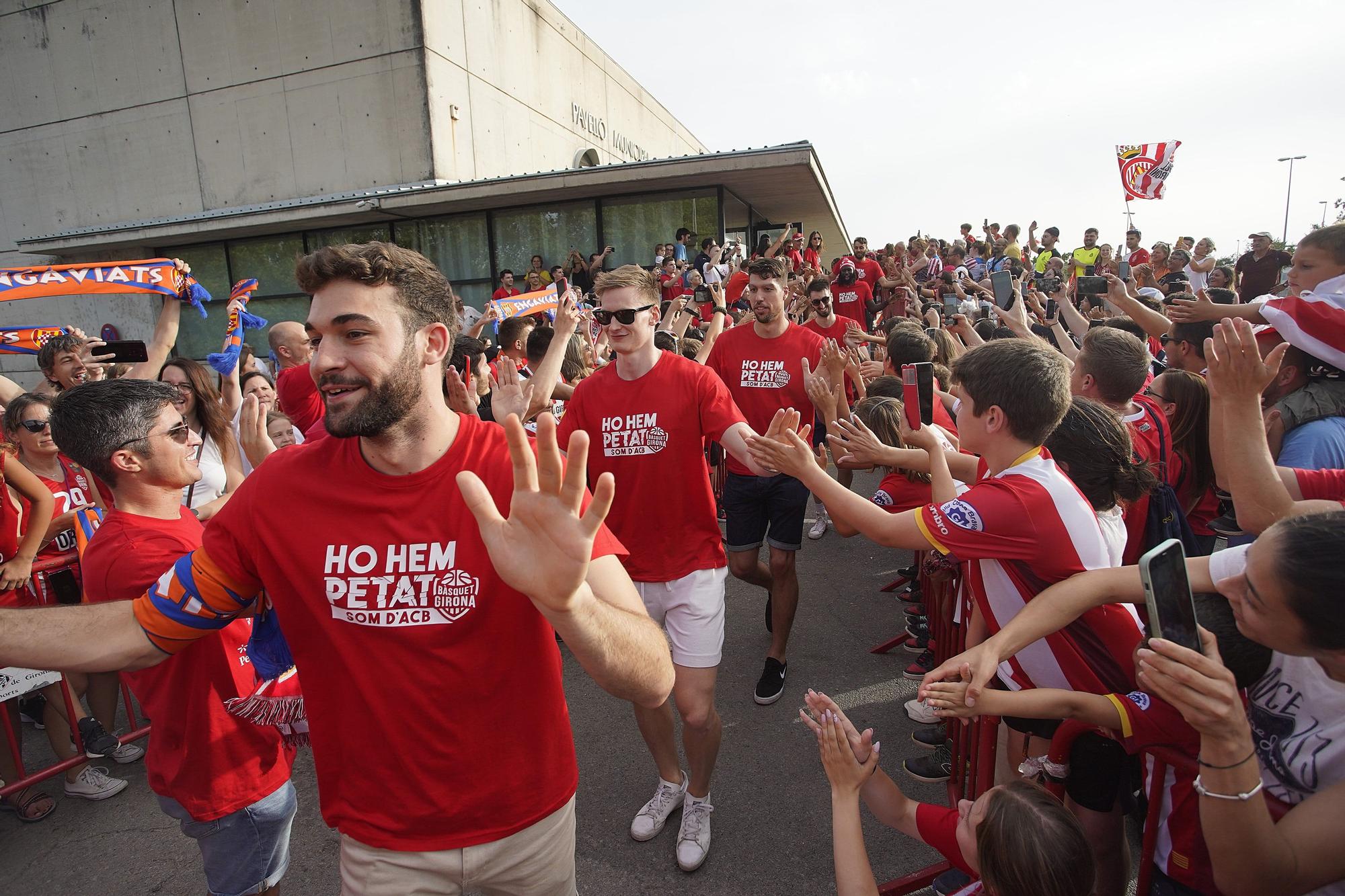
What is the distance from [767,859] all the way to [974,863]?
131 centimetres

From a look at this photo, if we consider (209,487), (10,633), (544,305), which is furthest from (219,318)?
(10,633)

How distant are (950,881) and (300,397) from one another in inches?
149

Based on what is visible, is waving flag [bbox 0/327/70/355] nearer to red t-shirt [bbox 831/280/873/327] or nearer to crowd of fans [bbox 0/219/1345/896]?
crowd of fans [bbox 0/219/1345/896]

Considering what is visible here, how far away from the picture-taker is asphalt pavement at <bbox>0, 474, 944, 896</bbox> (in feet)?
9.68

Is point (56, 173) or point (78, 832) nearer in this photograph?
point (78, 832)

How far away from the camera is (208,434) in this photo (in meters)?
4.42

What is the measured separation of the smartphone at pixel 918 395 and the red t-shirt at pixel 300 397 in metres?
2.99

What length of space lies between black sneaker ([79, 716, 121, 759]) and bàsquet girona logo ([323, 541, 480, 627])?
348 cm

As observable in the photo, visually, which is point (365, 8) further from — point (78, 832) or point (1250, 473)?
point (1250, 473)

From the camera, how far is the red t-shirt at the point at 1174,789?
1789mm

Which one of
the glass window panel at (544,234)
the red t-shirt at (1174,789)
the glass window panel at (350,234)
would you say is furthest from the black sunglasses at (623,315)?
the glass window panel at (350,234)

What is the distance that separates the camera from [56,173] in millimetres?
19812

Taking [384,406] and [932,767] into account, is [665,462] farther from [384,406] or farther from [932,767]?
[932,767]

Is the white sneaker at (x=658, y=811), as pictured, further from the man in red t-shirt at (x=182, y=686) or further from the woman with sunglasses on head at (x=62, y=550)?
the woman with sunglasses on head at (x=62, y=550)
